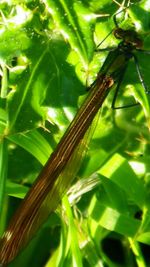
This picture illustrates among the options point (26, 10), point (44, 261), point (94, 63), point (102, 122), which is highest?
point (26, 10)

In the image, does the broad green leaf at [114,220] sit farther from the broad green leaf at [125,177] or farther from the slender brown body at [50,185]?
the slender brown body at [50,185]

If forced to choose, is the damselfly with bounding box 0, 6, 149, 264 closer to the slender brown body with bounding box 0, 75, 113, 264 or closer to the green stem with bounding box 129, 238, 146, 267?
the slender brown body with bounding box 0, 75, 113, 264

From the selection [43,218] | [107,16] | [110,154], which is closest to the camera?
[43,218]

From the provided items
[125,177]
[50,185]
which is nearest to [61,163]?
[50,185]

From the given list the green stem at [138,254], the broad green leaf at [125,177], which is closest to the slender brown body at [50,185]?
the broad green leaf at [125,177]

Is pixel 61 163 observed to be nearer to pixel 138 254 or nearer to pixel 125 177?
pixel 125 177

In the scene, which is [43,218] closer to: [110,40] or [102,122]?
[102,122]

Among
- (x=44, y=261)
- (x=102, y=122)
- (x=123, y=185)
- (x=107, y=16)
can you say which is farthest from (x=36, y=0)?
(x=44, y=261)

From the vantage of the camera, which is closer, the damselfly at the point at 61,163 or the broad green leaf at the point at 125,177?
the damselfly at the point at 61,163
